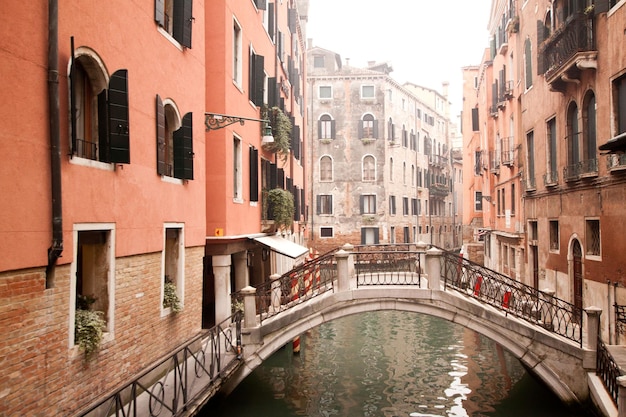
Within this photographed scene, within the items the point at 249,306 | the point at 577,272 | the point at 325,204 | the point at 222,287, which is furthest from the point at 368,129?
the point at 249,306

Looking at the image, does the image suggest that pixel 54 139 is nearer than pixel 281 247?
Yes

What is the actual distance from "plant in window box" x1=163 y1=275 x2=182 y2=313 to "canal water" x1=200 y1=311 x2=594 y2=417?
2.03 m

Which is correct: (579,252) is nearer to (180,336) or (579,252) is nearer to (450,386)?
(450,386)

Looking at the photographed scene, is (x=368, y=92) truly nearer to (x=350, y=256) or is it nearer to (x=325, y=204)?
(x=325, y=204)

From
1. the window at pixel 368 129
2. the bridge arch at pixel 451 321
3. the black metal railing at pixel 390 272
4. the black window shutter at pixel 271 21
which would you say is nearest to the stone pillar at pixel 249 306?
the bridge arch at pixel 451 321

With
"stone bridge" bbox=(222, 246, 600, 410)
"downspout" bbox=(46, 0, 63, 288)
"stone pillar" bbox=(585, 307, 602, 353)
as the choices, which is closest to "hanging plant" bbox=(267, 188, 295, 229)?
"stone bridge" bbox=(222, 246, 600, 410)

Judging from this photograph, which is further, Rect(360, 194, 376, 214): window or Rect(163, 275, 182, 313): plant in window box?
Rect(360, 194, 376, 214): window

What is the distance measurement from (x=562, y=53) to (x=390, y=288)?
6.77 metres

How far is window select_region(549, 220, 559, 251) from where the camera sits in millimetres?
17234

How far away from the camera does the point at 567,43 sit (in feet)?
45.6

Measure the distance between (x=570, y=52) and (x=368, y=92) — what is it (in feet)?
100

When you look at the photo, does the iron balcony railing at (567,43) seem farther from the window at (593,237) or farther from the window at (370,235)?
the window at (370,235)

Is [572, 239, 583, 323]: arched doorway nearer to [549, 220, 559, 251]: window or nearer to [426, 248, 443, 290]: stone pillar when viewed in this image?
[549, 220, 559, 251]: window

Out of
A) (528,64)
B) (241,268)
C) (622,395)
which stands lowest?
(622,395)
